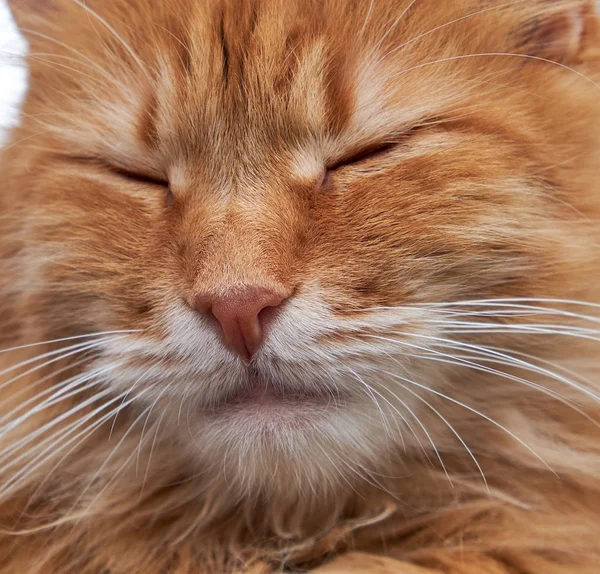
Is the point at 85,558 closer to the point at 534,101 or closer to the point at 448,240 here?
the point at 448,240

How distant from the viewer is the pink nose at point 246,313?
77cm

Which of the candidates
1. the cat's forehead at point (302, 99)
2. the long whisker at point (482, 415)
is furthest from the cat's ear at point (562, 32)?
the long whisker at point (482, 415)

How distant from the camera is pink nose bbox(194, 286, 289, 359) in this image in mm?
767

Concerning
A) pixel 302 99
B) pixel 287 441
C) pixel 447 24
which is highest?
pixel 447 24

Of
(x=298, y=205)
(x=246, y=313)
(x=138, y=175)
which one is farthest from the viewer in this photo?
(x=138, y=175)

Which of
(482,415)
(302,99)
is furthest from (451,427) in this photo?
(302,99)

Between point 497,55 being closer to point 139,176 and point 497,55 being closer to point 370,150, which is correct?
point 370,150

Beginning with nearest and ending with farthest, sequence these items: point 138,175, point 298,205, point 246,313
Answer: point 246,313
point 298,205
point 138,175

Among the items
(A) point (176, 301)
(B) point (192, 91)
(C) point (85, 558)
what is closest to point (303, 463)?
(A) point (176, 301)

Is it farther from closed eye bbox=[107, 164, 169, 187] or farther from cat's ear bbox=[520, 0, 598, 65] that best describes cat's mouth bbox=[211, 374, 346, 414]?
cat's ear bbox=[520, 0, 598, 65]

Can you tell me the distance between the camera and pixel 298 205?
0.89 metres

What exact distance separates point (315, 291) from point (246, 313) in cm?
9

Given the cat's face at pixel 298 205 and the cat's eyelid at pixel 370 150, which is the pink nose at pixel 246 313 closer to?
the cat's face at pixel 298 205

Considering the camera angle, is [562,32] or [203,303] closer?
[203,303]
